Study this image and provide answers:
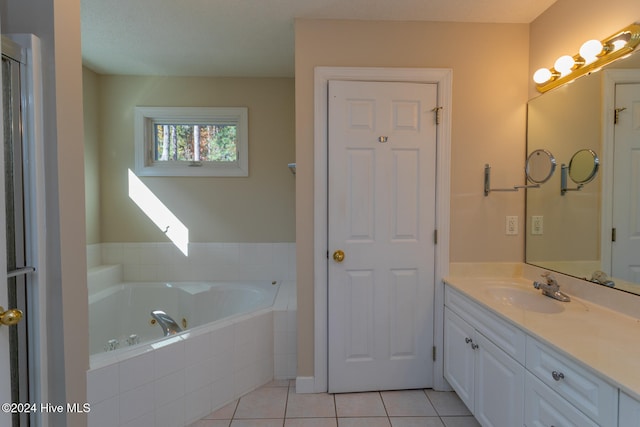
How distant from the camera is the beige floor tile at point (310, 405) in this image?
180 centimetres

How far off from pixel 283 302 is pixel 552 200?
6.23 ft

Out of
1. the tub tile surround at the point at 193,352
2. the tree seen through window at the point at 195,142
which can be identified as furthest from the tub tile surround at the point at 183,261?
the tree seen through window at the point at 195,142

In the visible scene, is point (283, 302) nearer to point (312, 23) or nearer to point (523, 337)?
point (523, 337)

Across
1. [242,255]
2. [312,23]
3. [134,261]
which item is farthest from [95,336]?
[312,23]

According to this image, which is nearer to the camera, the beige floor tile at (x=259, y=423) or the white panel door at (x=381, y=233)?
the beige floor tile at (x=259, y=423)

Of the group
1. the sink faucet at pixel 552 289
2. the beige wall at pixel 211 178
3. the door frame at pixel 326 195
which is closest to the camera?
the sink faucet at pixel 552 289

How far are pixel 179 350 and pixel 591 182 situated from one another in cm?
235

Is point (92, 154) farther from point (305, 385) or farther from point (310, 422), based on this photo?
point (310, 422)

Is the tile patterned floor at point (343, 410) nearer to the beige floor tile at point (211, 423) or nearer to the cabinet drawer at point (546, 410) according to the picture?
the beige floor tile at point (211, 423)

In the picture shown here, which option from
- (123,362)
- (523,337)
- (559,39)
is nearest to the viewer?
(523,337)

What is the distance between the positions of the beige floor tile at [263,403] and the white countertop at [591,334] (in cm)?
132

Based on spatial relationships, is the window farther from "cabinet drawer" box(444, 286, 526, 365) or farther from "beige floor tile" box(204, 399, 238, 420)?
"cabinet drawer" box(444, 286, 526, 365)

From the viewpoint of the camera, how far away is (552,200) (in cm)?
181

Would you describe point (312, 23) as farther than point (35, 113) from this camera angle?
Yes
